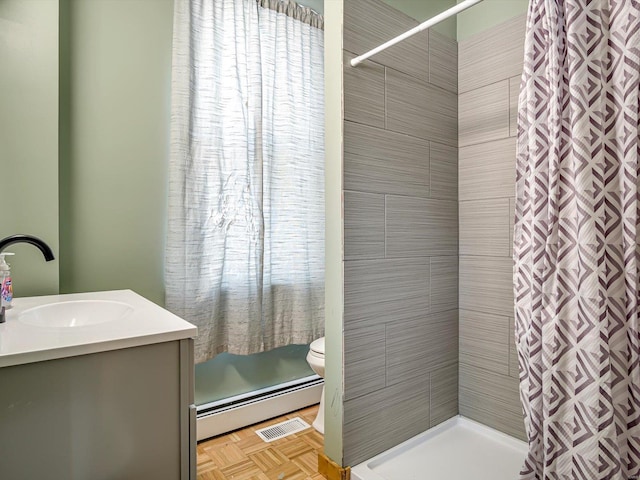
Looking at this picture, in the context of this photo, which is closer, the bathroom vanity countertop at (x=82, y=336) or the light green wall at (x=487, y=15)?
the bathroom vanity countertop at (x=82, y=336)

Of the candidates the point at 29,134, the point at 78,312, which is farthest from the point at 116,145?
the point at 78,312

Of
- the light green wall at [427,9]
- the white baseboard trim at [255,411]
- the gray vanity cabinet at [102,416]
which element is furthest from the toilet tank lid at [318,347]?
the light green wall at [427,9]

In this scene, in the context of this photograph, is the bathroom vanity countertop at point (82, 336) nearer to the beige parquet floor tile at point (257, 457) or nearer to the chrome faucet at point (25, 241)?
the chrome faucet at point (25, 241)

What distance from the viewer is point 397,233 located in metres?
1.70

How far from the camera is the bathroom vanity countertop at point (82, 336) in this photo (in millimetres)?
870

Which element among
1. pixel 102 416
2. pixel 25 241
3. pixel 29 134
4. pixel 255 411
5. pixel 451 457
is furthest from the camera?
pixel 255 411

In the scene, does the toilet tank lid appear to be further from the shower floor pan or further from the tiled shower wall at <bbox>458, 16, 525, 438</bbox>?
the tiled shower wall at <bbox>458, 16, 525, 438</bbox>

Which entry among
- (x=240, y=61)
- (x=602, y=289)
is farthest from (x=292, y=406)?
(x=240, y=61)

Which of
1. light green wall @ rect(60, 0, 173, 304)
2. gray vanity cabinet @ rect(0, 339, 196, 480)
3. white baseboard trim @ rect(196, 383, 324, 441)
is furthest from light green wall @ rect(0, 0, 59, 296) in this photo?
white baseboard trim @ rect(196, 383, 324, 441)

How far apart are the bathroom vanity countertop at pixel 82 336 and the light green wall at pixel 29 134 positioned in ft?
1.12

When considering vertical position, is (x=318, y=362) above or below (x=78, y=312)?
below

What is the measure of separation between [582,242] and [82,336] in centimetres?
137

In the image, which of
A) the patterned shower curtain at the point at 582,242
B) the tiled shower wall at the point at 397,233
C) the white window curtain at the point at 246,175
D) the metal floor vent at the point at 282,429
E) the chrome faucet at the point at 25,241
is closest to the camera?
the patterned shower curtain at the point at 582,242

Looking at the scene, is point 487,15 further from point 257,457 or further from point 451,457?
point 257,457
